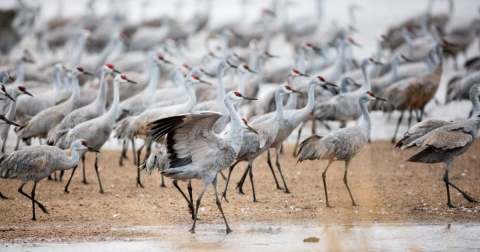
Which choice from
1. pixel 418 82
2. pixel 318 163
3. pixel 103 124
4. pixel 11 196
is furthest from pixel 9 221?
pixel 418 82

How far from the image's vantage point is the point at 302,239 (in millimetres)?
7590

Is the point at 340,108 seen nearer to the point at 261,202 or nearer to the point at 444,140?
the point at 261,202

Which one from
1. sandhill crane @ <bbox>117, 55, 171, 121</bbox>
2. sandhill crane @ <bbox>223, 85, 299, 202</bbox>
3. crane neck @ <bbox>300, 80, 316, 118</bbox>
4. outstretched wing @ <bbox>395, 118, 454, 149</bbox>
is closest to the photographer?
outstretched wing @ <bbox>395, 118, 454, 149</bbox>

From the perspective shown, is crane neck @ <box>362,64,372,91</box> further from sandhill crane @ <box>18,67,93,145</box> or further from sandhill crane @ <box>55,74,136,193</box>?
sandhill crane @ <box>18,67,93,145</box>

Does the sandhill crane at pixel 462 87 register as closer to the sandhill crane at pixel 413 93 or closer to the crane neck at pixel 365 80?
the sandhill crane at pixel 413 93

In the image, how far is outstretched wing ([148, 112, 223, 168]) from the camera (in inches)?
306

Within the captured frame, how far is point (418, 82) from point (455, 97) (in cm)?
145

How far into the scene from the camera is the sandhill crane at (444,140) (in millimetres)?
9047

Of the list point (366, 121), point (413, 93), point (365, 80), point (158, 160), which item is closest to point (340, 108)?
point (365, 80)

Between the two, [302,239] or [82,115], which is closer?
[302,239]

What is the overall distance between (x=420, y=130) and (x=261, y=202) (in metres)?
2.09

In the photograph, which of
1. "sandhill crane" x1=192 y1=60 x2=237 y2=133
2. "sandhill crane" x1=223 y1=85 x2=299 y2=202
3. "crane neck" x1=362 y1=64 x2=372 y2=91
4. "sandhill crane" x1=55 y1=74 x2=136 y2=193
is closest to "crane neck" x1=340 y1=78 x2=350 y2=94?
"crane neck" x1=362 y1=64 x2=372 y2=91

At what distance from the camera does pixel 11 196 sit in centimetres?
1025

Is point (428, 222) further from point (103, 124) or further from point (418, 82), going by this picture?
point (418, 82)
